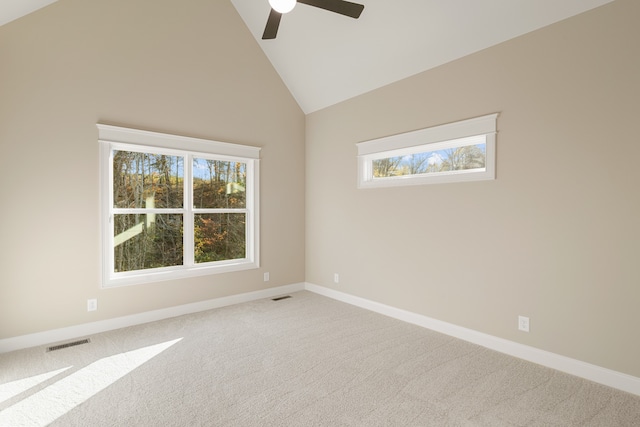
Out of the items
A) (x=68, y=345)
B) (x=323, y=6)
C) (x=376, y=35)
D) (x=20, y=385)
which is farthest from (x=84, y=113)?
(x=376, y=35)

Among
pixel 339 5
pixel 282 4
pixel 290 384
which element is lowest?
pixel 290 384

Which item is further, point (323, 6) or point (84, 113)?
point (84, 113)

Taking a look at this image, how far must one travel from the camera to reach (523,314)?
2816mm

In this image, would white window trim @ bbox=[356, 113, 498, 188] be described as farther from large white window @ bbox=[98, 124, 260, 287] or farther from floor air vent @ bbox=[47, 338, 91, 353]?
floor air vent @ bbox=[47, 338, 91, 353]

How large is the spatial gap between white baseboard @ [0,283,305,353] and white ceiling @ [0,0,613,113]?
2833 millimetres

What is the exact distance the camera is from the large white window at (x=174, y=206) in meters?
3.48

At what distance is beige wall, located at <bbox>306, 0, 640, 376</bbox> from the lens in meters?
2.33

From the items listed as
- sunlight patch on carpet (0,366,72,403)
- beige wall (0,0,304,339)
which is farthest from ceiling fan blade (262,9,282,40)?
sunlight patch on carpet (0,366,72,403)

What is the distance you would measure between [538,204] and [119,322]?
14.0ft

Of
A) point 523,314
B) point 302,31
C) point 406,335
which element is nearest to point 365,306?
point 406,335

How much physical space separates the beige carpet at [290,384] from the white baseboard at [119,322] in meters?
0.14

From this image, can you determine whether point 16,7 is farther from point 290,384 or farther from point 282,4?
point 290,384

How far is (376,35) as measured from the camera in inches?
137

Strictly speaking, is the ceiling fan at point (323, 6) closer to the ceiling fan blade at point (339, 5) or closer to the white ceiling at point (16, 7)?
the ceiling fan blade at point (339, 5)
